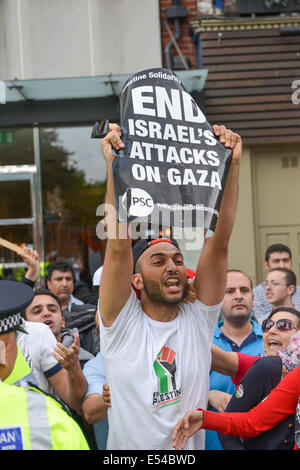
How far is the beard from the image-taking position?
2836 millimetres

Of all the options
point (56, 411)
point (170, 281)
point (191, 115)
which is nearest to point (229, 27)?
point (191, 115)

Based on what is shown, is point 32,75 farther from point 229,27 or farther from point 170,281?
point 170,281

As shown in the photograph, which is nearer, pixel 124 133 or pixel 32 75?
pixel 124 133

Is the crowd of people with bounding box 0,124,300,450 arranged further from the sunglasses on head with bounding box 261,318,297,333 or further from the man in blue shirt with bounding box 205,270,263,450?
the man in blue shirt with bounding box 205,270,263,450

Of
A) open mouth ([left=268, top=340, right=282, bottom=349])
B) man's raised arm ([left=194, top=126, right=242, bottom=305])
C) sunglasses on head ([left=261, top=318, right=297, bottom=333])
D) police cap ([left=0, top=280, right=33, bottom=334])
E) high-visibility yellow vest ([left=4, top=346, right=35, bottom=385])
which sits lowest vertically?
high-visibility yellow vest ([left=4, top=346, right=35, bottom=385])

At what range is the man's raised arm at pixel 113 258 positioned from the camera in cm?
267

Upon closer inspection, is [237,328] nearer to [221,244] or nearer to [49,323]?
[49,323]

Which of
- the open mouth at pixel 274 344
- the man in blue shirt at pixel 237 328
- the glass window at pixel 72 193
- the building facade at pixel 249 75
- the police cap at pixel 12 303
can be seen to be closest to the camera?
the police cap at pixel 12 303

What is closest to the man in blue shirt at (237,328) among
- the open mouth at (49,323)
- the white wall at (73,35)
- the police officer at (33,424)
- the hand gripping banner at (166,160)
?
the open mouth at (49,323)

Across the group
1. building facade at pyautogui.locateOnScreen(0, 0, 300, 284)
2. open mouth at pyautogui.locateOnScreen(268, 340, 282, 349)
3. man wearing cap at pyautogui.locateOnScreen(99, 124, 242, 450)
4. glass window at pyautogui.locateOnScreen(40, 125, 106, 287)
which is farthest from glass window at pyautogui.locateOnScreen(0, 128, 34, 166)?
open mouth at pyautogui.locateOnScreen(268, 340, 282, 349)

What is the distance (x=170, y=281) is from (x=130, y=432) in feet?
2.33

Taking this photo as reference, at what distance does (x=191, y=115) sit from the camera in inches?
117

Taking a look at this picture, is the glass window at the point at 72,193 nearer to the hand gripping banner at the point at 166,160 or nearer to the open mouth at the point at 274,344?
the open mouth at the point at 274,344

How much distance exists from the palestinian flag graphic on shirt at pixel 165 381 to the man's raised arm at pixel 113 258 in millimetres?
287
